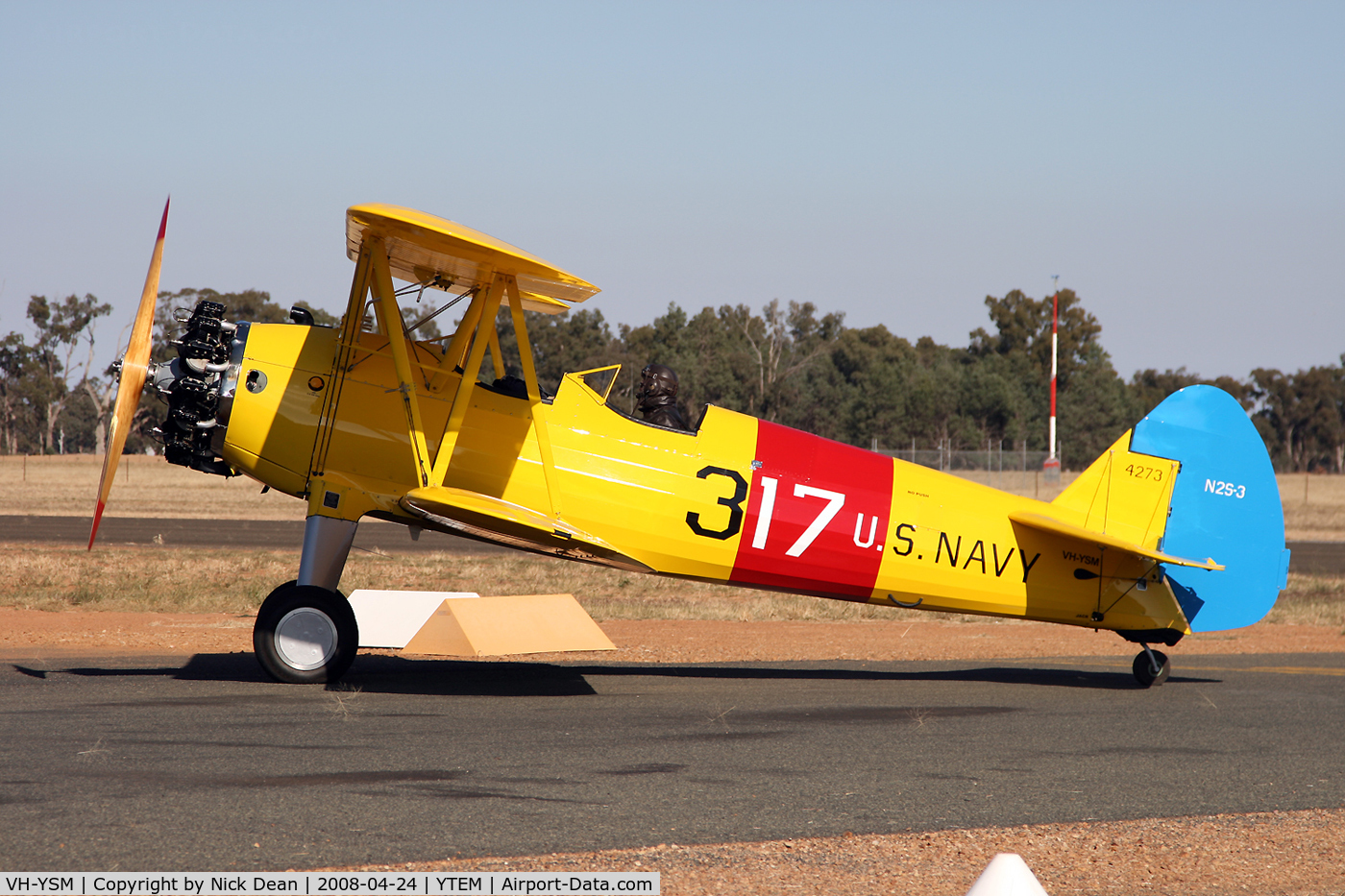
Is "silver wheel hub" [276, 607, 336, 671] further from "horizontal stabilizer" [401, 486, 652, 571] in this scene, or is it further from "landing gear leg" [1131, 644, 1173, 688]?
"landing gear leg" [1131, 644, 1173, 688]

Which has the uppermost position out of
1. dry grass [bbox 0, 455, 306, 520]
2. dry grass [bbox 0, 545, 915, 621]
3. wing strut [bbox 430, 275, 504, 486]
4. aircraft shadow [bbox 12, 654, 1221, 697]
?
wing strut [bbox 430, 275, 504, 486]

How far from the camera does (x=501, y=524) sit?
8.34 meters

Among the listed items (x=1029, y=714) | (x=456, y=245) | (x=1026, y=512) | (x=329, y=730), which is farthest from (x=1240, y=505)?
(x=329, y=730)

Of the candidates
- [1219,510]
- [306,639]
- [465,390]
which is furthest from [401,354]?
[1219,510]

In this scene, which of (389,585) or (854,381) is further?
(854,381)

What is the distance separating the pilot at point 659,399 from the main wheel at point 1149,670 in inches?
201

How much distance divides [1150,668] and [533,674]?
600 cm

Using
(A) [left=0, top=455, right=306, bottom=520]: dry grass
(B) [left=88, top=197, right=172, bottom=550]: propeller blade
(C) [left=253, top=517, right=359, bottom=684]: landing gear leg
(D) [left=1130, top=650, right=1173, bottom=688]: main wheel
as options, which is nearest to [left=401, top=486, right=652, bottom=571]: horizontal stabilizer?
(C) [left=253, top=517, right=359, bottom=684]: landing gear leg

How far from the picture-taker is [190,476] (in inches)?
2375

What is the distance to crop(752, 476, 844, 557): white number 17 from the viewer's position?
32.8 feet

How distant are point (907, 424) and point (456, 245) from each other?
60.5 m

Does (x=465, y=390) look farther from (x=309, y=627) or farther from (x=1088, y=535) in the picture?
(x=1088, y=535)

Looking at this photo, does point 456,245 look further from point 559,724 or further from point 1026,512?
point 1026,512

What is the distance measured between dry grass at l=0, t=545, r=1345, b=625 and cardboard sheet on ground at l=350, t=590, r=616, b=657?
13.4 ft
